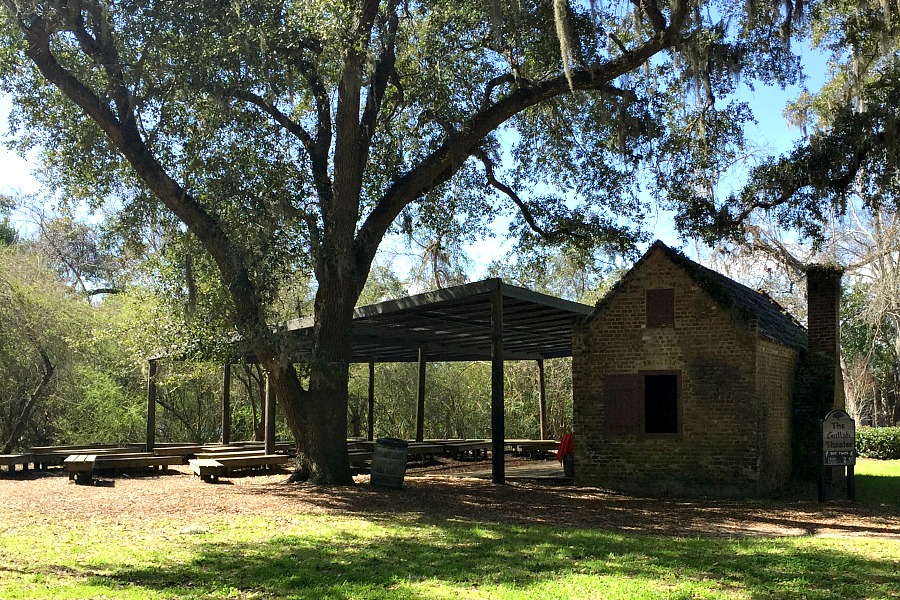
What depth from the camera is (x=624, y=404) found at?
48.1ft

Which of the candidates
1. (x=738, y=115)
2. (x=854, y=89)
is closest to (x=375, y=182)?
(x=738, y=115)

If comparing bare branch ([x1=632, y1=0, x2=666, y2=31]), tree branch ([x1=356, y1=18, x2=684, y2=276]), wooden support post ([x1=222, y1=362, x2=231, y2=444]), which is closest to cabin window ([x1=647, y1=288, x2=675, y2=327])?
tree branch ([x1=356, y1=18, x2=684, y2=276])

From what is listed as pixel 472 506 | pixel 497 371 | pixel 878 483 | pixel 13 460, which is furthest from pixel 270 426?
pixel 878 483

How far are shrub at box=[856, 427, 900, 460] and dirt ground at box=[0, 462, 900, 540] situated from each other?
13.5 metres

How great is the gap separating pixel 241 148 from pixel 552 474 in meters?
9.23

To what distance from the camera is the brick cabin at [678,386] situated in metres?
13.9

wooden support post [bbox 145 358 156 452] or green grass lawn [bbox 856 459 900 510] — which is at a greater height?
wooden support post [bbox 145 358 156 452]

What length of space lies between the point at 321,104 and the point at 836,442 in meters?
10.4

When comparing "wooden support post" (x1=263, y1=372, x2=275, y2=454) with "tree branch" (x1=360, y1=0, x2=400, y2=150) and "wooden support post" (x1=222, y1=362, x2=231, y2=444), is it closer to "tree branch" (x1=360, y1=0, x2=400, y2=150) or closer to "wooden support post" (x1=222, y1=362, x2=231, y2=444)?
"wooden support post" (x1=222, y1=362, x2=231, y2=444)

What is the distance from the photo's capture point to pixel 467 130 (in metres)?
14.2

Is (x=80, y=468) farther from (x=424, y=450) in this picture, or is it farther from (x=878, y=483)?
(x=878, y=483)

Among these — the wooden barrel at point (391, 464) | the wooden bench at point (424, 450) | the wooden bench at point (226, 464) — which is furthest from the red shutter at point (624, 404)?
the wooden bench at point (226, 464)

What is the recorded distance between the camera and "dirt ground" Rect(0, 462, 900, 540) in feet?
35.6

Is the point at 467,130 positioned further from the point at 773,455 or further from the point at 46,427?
the point at 46,427
